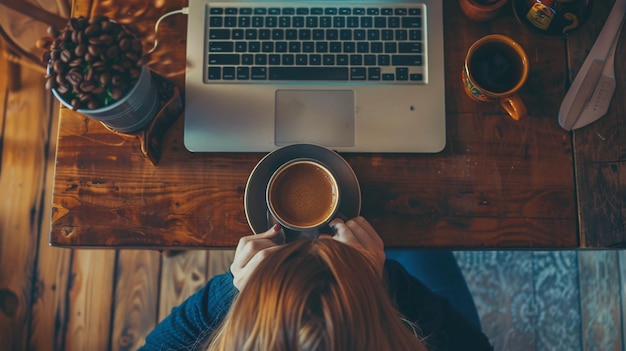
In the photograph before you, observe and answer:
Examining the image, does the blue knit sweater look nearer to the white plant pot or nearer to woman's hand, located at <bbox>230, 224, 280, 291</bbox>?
woman's hand, located at <bbox>230, 224, 280, 291</bbox>

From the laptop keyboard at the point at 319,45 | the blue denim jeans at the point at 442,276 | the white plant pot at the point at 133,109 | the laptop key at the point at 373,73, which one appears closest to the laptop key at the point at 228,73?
the laptop keyboard at the point at 319,45

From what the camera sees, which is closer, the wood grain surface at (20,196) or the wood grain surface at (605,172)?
the wood grain surface at (605,172)

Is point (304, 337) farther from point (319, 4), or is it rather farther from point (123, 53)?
point (319, 4)

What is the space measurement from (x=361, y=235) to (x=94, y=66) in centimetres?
44

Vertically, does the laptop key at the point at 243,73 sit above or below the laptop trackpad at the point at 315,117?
above

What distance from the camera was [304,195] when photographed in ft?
2.77

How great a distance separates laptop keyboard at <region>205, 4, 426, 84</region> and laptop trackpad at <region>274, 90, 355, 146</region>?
29 mm

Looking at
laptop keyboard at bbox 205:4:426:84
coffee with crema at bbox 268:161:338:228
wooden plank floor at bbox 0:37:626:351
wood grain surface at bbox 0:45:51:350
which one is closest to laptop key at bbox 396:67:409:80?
laptop keyboard at bbox 205:4:426:84

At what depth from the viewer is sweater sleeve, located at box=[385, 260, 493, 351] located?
0.90m

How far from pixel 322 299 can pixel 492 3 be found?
0.59m

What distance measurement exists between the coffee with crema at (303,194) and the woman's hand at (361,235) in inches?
1.5

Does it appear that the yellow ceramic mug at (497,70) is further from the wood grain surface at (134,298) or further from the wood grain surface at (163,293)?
the wood grain surface at (134,298)

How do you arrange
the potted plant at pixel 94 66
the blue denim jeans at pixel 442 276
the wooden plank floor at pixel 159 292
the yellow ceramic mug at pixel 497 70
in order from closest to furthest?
1. the potted plant at pixel 94 66
2. the yellow ceramic mug at pixel 497 70
3. the blue denim jeans at pixel 442 276
4. the wooden plank floor at pixel 159 292

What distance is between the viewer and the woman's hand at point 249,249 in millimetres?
789
